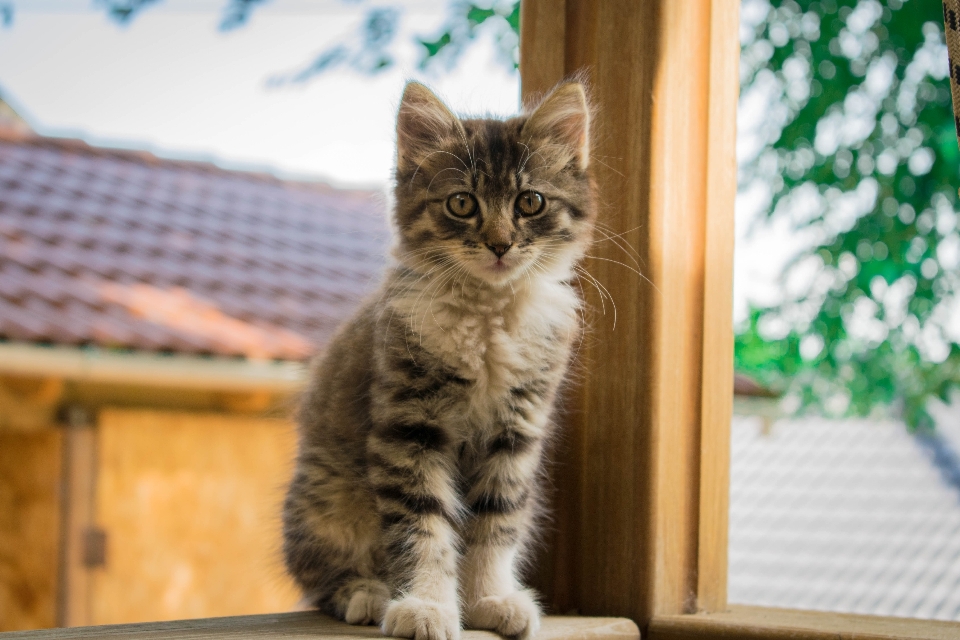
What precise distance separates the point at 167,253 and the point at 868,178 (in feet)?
11.7

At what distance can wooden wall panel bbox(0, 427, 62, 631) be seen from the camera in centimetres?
386

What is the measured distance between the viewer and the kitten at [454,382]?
1.51m

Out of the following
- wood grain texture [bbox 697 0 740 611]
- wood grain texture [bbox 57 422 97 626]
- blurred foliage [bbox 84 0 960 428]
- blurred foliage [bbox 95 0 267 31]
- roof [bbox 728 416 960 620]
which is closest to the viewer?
wood grain texture [bbox 697 0 740 611]

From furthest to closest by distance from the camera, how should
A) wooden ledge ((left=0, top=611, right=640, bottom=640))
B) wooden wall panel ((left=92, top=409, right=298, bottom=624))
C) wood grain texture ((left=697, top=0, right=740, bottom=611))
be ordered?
wooden wall panel ((left=92, top=409, right=298, bottom=624)), wood grain texture ((left=697, top=0, right=740, bottom=611)), wooden ledge ((left=0, top=611, right=640, bottom=640))

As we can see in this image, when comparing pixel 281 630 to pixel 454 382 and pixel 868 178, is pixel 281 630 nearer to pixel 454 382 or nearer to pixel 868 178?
pixel 454 382

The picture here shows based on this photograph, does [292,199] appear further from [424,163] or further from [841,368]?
[424,163]

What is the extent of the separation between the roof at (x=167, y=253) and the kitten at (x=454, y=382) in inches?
43.4

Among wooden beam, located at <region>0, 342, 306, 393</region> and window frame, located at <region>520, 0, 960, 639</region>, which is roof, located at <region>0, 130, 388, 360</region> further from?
window frame, located at <region>520, 0, 960, 639</region>

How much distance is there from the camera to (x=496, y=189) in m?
1.61

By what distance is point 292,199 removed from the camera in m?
6.30

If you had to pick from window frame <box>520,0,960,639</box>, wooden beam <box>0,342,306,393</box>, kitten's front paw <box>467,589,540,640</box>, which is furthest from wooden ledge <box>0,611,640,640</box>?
wooden beam <box>0,342,306,393</box>

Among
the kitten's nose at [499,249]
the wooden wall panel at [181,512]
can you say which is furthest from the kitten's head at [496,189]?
the wooden wall panel at [181,512]

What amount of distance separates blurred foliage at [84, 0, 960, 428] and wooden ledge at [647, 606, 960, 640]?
80.8 inches

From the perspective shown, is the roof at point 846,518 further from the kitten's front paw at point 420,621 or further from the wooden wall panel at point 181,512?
the kitten's front paw at point 420,621
